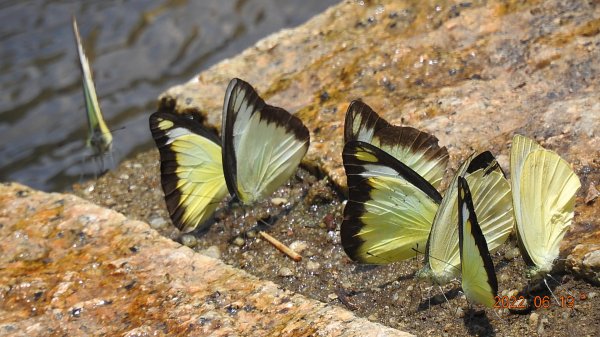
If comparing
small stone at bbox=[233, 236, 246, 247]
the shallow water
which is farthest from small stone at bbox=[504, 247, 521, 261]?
the shallow water

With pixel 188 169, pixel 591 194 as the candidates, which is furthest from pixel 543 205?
pixel 188 169

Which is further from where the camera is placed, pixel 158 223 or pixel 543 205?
pixel 158 223

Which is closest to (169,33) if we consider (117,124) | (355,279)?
(117,124)

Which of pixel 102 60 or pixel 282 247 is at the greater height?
pixel 282 247

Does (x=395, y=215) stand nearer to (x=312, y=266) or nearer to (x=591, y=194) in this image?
(x=312, y=266)

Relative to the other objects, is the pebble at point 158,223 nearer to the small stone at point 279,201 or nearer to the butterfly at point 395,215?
the small stone at point 279,201

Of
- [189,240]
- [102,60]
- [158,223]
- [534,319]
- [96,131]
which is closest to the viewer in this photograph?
[534,319]

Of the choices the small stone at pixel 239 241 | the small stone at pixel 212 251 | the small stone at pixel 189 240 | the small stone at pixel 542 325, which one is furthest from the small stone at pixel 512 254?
the small stone at pixel 189 240
